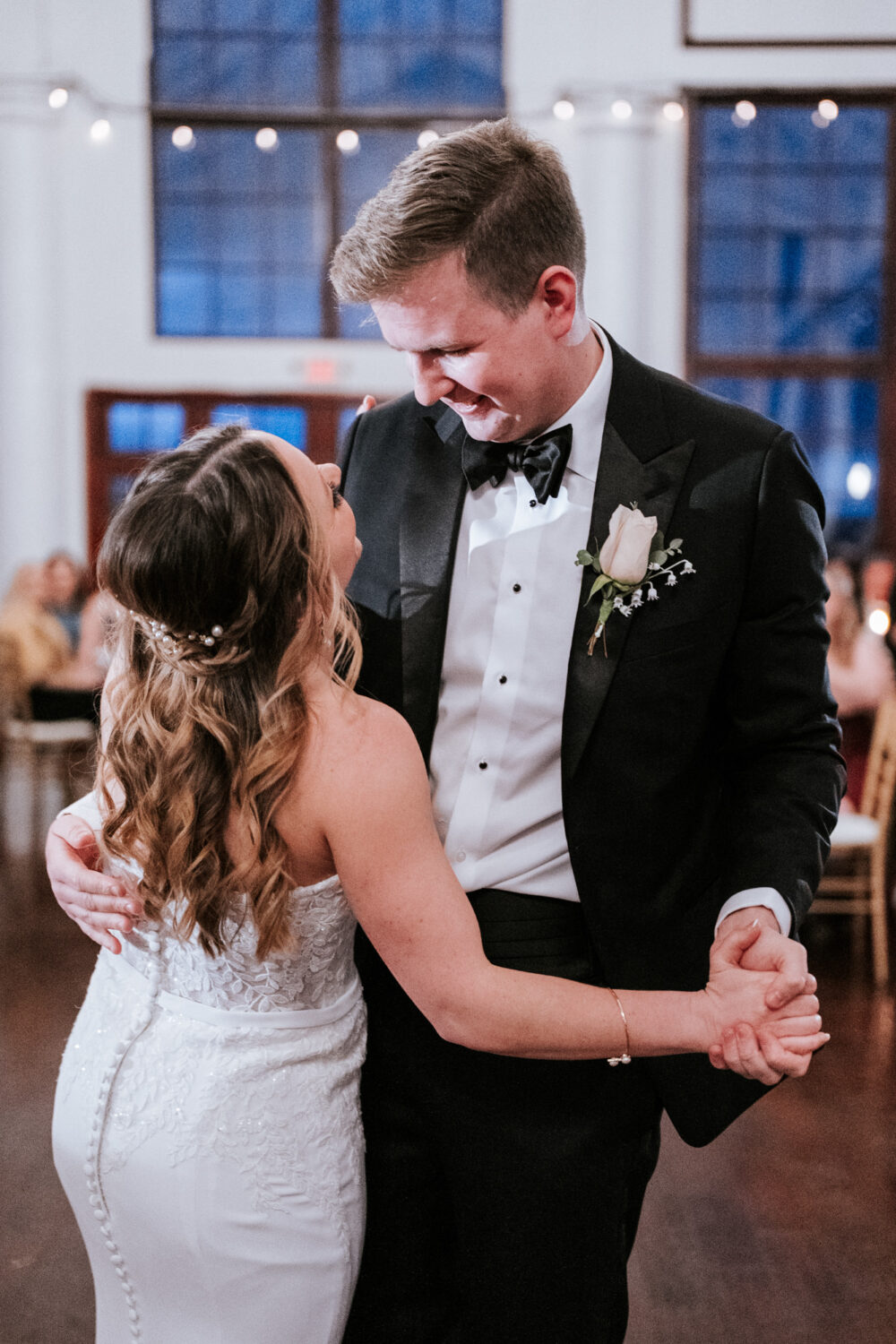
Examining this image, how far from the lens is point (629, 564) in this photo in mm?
1509

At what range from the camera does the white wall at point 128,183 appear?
362 inches

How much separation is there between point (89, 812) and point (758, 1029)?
2.89ft

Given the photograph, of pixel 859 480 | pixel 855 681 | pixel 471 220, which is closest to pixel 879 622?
pixel 855 681

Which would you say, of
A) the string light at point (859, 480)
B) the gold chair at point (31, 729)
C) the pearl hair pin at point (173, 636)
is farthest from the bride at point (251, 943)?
the string light at point (859, 480)

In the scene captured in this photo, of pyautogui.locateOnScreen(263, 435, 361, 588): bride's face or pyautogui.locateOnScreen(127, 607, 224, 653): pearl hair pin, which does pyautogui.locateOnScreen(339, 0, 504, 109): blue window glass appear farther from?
pyautogui.locateOnScreen(127, 607, 224, 653): pearl hair pin

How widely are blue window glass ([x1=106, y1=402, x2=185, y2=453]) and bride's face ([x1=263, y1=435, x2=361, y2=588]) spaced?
27.9 ft

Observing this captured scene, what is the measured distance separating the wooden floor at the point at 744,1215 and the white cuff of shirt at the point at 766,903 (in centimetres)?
153

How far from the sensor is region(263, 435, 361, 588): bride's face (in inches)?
53.1

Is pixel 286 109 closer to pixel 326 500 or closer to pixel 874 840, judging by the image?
pixel 874 840

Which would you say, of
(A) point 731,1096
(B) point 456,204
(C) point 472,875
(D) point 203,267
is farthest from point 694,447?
(D) point 203,267

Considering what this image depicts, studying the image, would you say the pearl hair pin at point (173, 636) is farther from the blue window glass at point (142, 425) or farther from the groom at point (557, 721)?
the blue window glass at point (142, 425)

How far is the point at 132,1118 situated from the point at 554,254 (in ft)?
3.91

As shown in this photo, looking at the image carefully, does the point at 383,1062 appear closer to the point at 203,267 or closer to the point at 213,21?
the point at 203,267

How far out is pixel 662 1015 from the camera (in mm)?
1356
